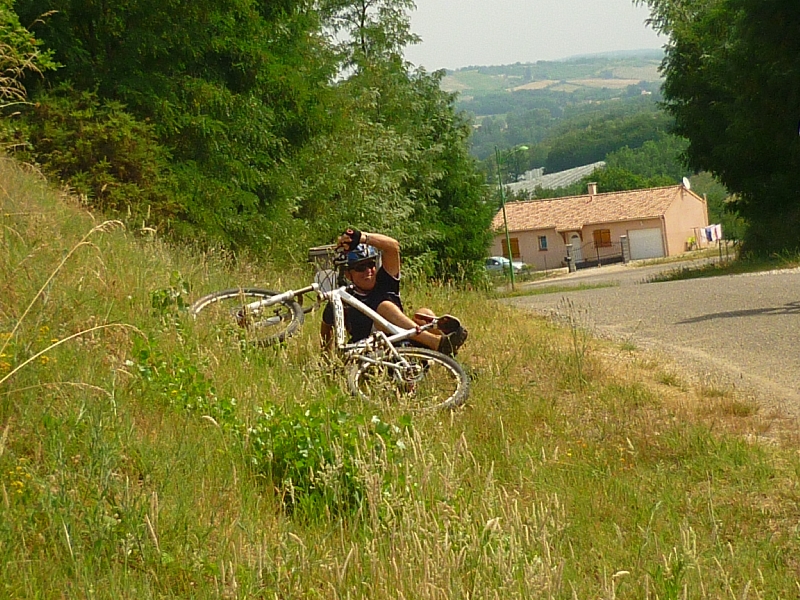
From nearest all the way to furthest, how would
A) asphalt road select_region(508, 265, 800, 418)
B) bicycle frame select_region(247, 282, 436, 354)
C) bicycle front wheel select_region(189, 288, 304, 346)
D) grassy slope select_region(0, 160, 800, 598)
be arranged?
grassy slope select_region(0, 160, 800, 598) → bicycle frame select_region(247, 282, 436, 354) → bicycle front wheel select_region(189, 288, 304, 346) → asphalt road select_region(508, 265, 800, 418)

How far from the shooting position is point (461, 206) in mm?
50875

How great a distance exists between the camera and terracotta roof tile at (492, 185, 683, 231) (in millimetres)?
95500

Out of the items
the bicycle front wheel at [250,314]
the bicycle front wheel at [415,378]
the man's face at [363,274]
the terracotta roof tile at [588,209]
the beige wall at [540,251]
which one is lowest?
the beige wall at [540,251]

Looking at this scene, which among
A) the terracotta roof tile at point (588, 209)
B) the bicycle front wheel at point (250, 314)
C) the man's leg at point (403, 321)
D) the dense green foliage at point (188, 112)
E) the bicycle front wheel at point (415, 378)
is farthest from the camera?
the terracotta roof tile at point (588, 209)

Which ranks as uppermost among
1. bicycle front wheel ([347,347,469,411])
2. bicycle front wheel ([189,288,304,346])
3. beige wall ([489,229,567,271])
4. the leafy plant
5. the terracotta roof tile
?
bicycle front wheel ([189,288,304,346])

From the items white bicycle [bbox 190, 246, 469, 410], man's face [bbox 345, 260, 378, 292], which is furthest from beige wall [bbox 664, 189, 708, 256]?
white bicycle [bbox 190, 246, 469, 410]

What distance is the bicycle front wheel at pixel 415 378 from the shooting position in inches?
274

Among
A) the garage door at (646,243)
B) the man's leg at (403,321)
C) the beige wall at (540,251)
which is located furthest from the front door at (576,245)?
the man's leg at (403,321)

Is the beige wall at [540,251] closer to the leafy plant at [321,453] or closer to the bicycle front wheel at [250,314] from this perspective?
the bicycle front wheel at [250,314]

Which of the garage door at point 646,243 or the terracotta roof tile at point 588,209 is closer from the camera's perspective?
the garage door at point 646,243

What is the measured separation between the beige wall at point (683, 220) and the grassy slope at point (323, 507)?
87962 mm

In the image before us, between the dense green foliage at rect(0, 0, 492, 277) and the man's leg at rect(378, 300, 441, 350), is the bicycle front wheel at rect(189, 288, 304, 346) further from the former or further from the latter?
the dense green foliage at rect(0, 0, 492, 277)

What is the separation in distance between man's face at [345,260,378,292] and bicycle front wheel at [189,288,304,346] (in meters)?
0.51

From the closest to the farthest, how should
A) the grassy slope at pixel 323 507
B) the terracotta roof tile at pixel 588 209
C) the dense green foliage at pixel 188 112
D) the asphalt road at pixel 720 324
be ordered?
the grassy slope at pixel 323 507 → the asphalt road at pixel 720 324 → the dense green foliage at pixel 188 112 → the terracotta roof tile at pixel 588 209
